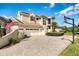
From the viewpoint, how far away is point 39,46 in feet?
29.0

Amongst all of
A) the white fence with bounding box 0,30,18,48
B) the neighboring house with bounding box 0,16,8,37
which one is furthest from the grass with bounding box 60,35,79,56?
the neighboring house with bounding box 0,16,8,37

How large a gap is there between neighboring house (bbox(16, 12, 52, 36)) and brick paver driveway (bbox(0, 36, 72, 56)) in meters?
0.17

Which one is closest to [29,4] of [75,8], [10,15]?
[10,15]

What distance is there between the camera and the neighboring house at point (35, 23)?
29.0 feet

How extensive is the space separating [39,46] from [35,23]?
0.60 metres

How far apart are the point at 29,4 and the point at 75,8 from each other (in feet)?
3.68

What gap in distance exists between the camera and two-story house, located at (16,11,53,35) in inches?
348

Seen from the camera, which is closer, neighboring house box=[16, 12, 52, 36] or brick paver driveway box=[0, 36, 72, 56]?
brick paver driveway box=[0, 36, 72, 56]

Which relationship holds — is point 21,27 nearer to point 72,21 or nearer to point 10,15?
point 10,15

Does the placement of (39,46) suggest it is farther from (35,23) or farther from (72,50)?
(72,50)

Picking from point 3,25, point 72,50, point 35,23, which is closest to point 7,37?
point 3,25

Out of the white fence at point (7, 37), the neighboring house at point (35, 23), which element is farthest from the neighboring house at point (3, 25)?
the neighboring house at point (35, 23)

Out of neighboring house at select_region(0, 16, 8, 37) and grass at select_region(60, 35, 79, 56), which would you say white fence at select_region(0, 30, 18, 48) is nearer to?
neighboring house at select_region(0, 16, 8, 37)

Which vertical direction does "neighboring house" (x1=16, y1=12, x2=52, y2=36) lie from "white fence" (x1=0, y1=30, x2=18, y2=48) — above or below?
above
